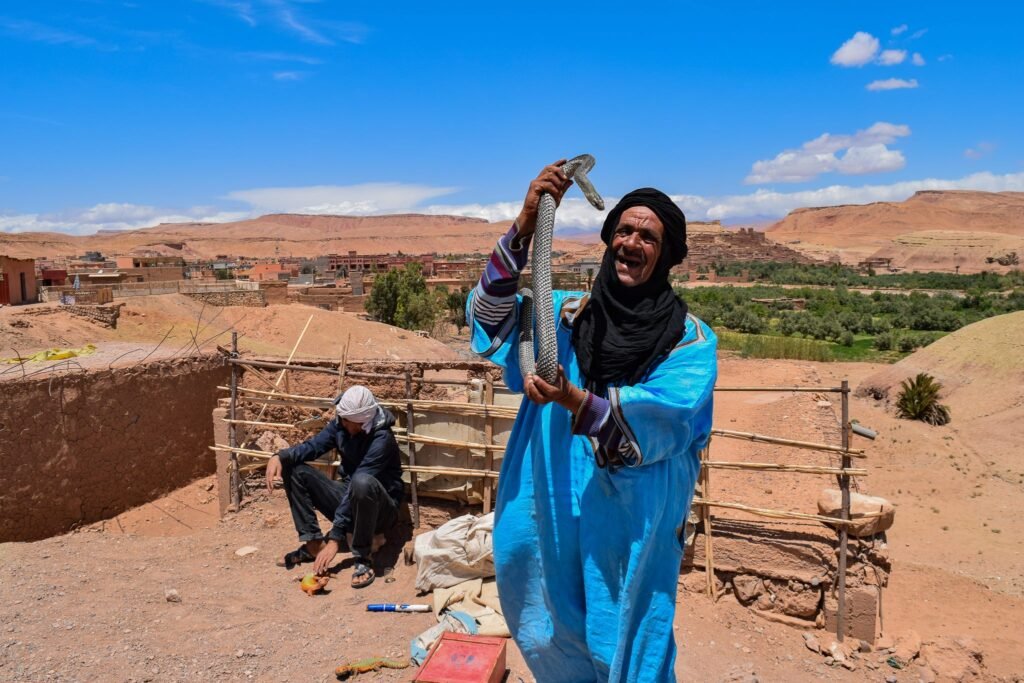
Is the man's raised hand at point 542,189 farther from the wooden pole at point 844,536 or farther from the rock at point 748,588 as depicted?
the rock at point 748,588

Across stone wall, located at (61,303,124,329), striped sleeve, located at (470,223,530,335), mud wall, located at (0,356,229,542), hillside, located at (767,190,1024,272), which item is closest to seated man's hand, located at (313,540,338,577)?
mud wall, located at (0,356,229,542)

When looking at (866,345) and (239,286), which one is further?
(239,286)

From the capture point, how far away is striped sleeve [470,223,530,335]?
1942mm

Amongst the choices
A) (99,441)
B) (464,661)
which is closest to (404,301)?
(99,441)

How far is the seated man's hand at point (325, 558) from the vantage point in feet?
14.7

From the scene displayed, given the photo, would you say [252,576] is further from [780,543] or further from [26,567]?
[780,543]

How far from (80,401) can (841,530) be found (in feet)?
16.6

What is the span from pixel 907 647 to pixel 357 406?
132 inches

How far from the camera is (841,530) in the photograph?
4.22m

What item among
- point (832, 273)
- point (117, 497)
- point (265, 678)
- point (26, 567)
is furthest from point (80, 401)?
point (832, 273)

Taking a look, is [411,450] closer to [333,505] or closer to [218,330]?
[333,505]

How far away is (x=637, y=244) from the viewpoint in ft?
5.88

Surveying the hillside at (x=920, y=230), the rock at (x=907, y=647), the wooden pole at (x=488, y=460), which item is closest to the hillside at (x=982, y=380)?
the rock at (x=907, y=647)

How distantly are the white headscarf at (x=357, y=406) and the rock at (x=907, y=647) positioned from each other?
3.22 metres
